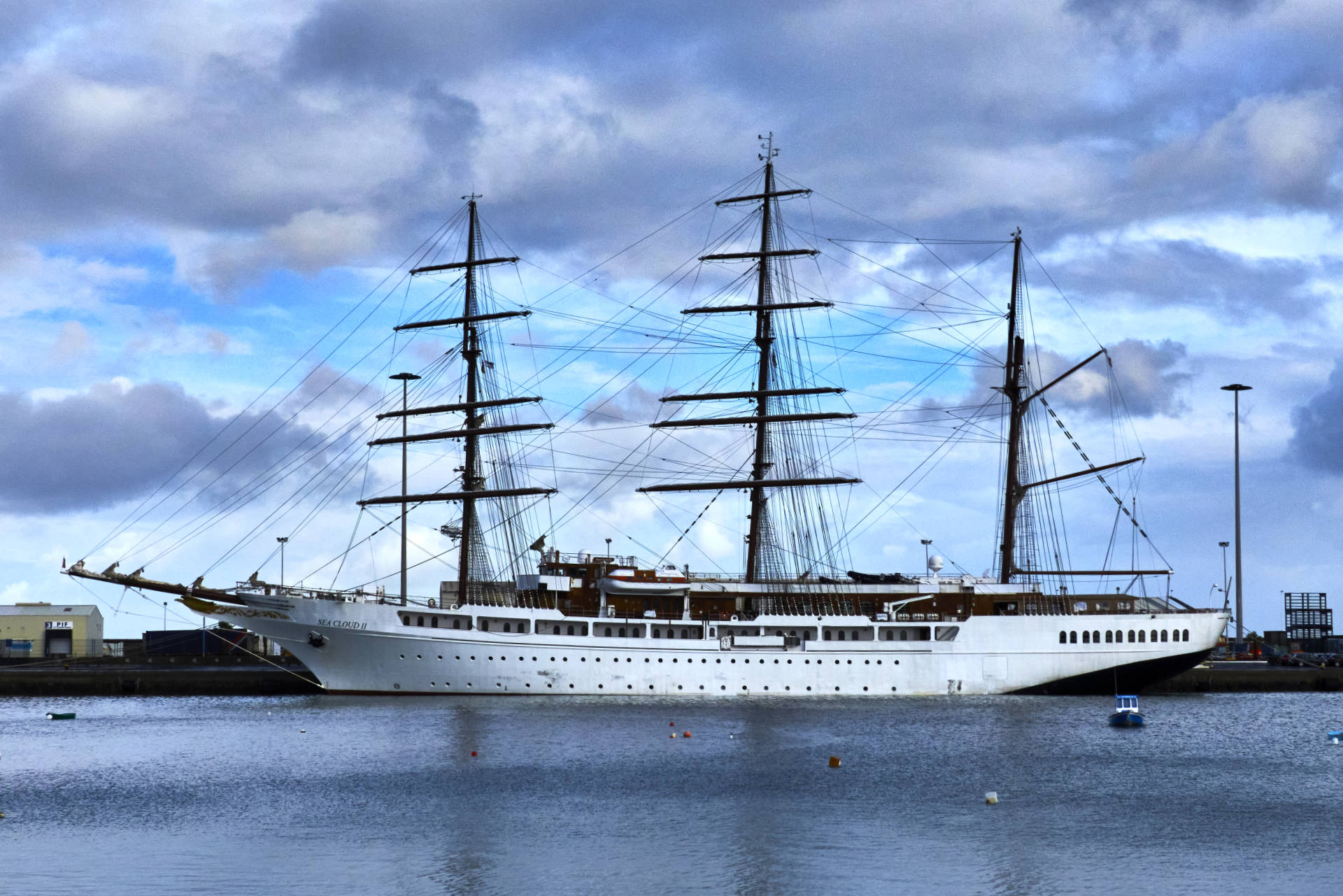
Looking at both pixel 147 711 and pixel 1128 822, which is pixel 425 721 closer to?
pixel 147 711

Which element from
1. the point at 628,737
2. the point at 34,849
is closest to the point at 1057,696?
the point at 628,737

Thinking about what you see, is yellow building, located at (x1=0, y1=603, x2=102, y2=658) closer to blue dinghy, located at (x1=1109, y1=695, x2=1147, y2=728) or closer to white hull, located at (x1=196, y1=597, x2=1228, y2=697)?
white hull, located at (x1=196, y1=597, x2=1228, y2=697)

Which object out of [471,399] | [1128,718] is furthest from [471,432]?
[1128,718]


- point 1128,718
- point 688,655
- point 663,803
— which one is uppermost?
point 688,655

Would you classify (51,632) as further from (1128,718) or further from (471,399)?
(1128,718)

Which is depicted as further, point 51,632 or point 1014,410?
point 51,632

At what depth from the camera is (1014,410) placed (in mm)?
75250

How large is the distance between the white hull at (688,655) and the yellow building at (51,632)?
43.7 metres

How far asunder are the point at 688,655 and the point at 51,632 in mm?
61508

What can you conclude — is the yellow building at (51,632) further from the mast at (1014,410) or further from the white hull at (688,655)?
the mast at (1014,410)

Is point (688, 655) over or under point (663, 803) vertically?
over

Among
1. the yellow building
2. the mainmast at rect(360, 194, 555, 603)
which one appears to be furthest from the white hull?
the yellow building

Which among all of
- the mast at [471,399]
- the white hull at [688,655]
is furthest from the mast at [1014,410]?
the mast at [471,399]

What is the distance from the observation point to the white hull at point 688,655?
63.2m
